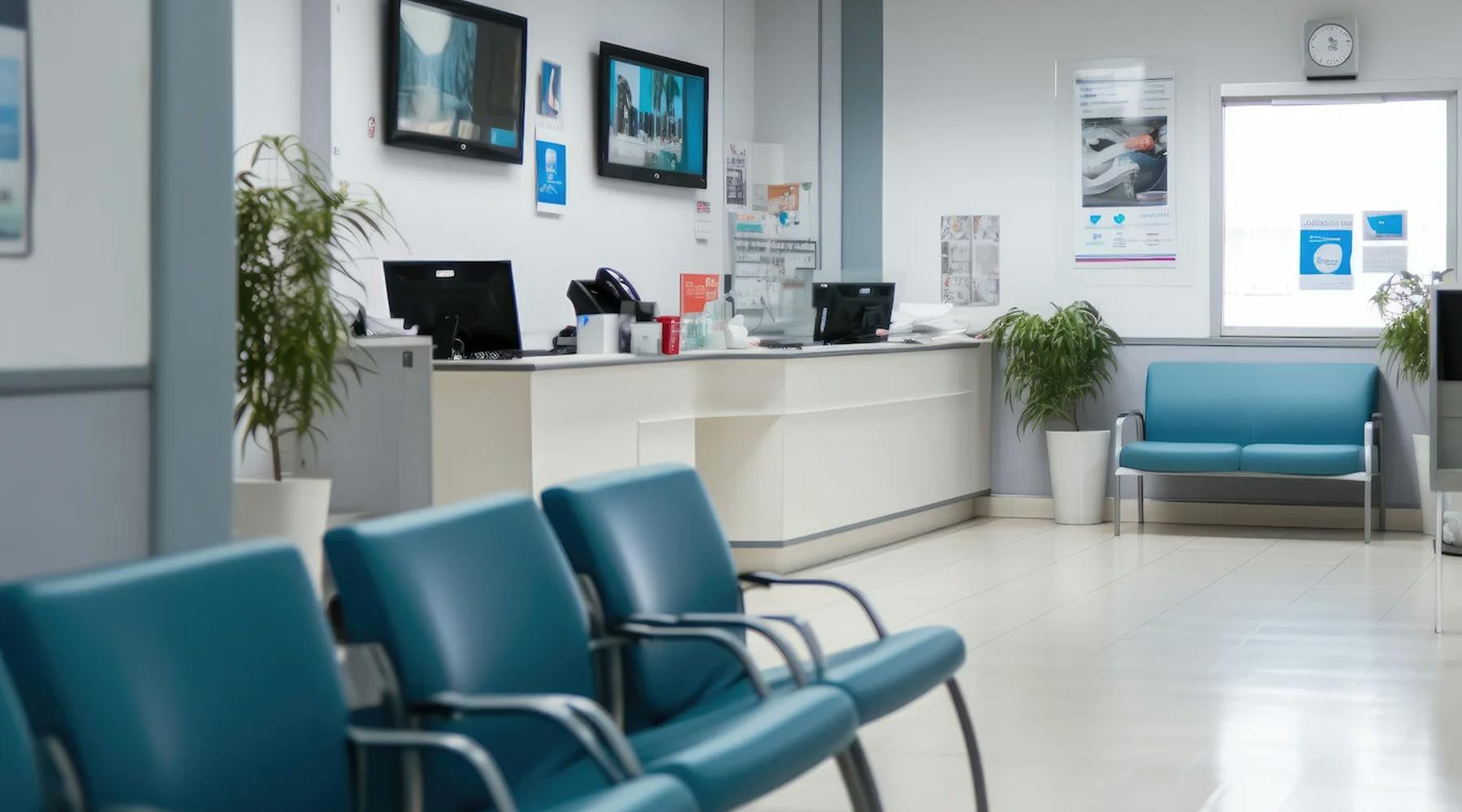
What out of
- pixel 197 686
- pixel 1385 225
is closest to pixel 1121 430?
pixel 1385 225

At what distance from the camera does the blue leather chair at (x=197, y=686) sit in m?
1.91

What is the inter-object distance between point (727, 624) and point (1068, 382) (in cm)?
632

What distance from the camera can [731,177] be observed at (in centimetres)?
946

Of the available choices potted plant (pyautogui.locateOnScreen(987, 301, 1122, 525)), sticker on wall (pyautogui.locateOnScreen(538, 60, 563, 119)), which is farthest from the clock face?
sticker on wall (pyautogui.locateOnScreen(538, 60, 563, 119))

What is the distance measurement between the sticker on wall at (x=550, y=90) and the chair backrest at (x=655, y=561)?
4.55 m

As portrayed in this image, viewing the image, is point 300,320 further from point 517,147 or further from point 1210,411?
point 1210,411

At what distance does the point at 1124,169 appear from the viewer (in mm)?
9312

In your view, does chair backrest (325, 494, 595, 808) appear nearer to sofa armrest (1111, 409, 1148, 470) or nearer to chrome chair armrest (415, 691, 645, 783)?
chrome chair armrest (415, 691, 645, 783)

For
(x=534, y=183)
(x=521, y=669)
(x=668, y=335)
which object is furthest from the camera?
(x=534, y=183)

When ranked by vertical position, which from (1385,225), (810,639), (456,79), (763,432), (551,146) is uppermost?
(456,79)

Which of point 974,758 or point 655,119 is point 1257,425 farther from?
point 974,758

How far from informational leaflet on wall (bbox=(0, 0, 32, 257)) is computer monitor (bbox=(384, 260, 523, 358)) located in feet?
10.0

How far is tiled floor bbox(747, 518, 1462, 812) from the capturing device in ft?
13.0

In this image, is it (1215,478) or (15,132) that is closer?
(15,132)
